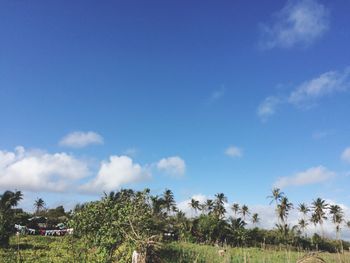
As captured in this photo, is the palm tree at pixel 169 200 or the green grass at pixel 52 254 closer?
the green grass at pixel 52 254

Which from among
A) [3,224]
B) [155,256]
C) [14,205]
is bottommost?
[155,256]

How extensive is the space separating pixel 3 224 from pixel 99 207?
432 inches

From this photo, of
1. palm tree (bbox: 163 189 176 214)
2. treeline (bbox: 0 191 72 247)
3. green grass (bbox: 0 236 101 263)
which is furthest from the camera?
palm tree (bbox: 163 189 176 214)

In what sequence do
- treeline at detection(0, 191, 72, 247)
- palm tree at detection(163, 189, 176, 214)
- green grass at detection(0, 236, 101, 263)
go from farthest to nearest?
palm tree at detection(163, 189, 176, 214) → treeline at detection(0, 191, 72, 247) → green grass at detection(0, 236, 101, 263)

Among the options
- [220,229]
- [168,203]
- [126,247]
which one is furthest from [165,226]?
[126,247]

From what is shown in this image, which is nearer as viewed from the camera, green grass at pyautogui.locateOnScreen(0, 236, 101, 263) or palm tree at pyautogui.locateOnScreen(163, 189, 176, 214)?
green grass at pyautogui.locateOnScreen(0, 236, 101, 263)

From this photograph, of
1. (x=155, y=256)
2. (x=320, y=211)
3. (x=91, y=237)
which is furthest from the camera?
(x=320, y=211)

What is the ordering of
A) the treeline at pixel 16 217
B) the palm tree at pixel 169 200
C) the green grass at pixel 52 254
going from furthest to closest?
the palm tree at pixel 169 200, the treeline at pixel 16 217, the green grass at pixel 52 254

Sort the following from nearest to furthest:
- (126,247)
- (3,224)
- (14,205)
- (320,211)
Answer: (126,247) < (3,224) < (14,205) < (320,211)

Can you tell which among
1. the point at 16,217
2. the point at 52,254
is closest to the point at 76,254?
the point at 52,254

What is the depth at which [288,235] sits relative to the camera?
177 ft

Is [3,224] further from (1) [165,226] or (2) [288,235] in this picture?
(2) [288,235]

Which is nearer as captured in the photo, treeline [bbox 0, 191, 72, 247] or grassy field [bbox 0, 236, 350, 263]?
grassy field [bbox 0, 236, 350, 263]

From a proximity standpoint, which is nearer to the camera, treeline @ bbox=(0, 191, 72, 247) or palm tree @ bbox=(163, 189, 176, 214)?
treeline @ bbox=(0, 191, 72, 247)
